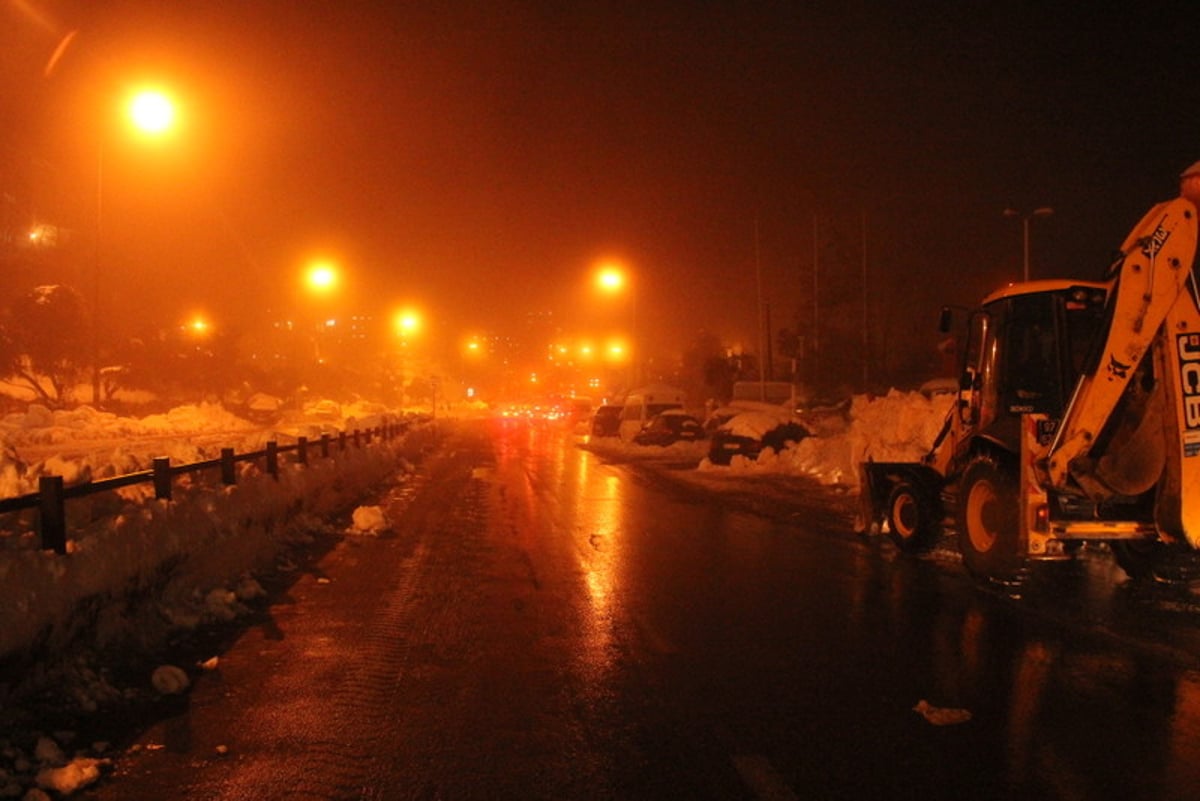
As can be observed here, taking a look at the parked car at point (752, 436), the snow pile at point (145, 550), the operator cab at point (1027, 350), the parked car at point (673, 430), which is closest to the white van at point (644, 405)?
the parked car at point (673, 430)

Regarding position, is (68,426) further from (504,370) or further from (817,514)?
(504,370)

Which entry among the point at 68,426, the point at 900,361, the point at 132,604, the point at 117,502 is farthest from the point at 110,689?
the point at 900,361

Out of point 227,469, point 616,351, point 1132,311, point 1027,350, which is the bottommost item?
point 227,469

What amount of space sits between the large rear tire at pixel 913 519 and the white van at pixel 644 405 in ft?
96.2

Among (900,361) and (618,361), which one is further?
(618,361)

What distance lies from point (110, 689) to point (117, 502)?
9.23ft

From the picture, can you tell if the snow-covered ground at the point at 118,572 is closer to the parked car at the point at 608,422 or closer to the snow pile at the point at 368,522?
the snow pile at the point at 368,522

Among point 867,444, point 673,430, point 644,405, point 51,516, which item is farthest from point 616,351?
point 51,516

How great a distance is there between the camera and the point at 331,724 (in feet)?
19.4

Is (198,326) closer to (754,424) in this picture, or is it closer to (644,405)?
(644,405)

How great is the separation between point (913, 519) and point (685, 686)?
7.01 m

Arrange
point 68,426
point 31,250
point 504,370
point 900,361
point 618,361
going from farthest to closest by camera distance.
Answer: point 504,370 → point 618,361 → point 900,361 → point 31,250 → point 68,426

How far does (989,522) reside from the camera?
1077cm

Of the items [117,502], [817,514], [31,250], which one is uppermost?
[31,250]
